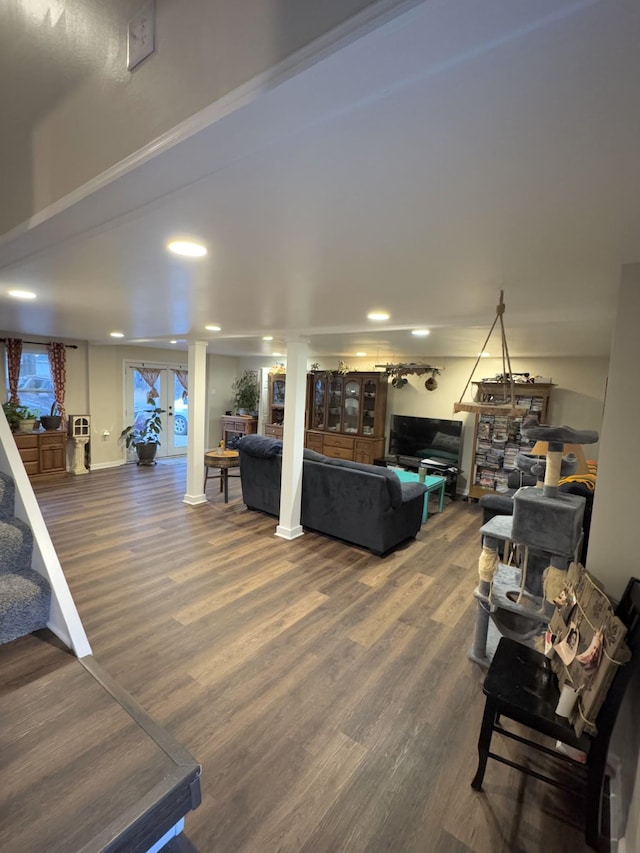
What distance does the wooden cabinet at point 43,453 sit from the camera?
568cm

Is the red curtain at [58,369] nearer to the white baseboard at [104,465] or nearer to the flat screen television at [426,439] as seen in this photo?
the white baseboard at [104,465]

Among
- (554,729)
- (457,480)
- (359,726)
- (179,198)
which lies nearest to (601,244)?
(179,198)

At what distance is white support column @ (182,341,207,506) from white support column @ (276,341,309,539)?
1.38 meters

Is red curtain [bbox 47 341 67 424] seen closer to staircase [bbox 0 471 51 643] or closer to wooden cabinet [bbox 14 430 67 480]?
wooden cabinet [bbox 14 430 67 480]

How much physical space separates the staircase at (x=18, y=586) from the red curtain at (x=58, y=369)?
5471 millimetres

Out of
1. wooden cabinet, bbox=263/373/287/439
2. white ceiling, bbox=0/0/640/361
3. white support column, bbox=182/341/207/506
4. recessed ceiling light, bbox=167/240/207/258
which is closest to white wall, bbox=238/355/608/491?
wooden cabinet, bbox=263/373/287/439

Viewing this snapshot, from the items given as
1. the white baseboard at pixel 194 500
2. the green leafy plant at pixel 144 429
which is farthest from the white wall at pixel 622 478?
the green leafy plant at pixel 144 429

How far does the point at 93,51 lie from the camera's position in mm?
1014

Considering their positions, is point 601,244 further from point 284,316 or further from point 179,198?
point 284,316

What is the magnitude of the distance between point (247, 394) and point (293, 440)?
4.40 meters

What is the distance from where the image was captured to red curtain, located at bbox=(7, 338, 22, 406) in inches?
222

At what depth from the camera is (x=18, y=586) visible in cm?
146

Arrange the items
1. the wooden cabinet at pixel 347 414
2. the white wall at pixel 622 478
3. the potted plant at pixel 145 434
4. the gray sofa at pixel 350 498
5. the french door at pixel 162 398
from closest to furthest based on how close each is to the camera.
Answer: the white wall at pixel 622 478, the gray sofa at pixel 350 498, the wooden cabinet at pixel 347 414, the potted plant at pixel 145 434, the french door at pixel 162 398

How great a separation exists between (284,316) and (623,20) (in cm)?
272
